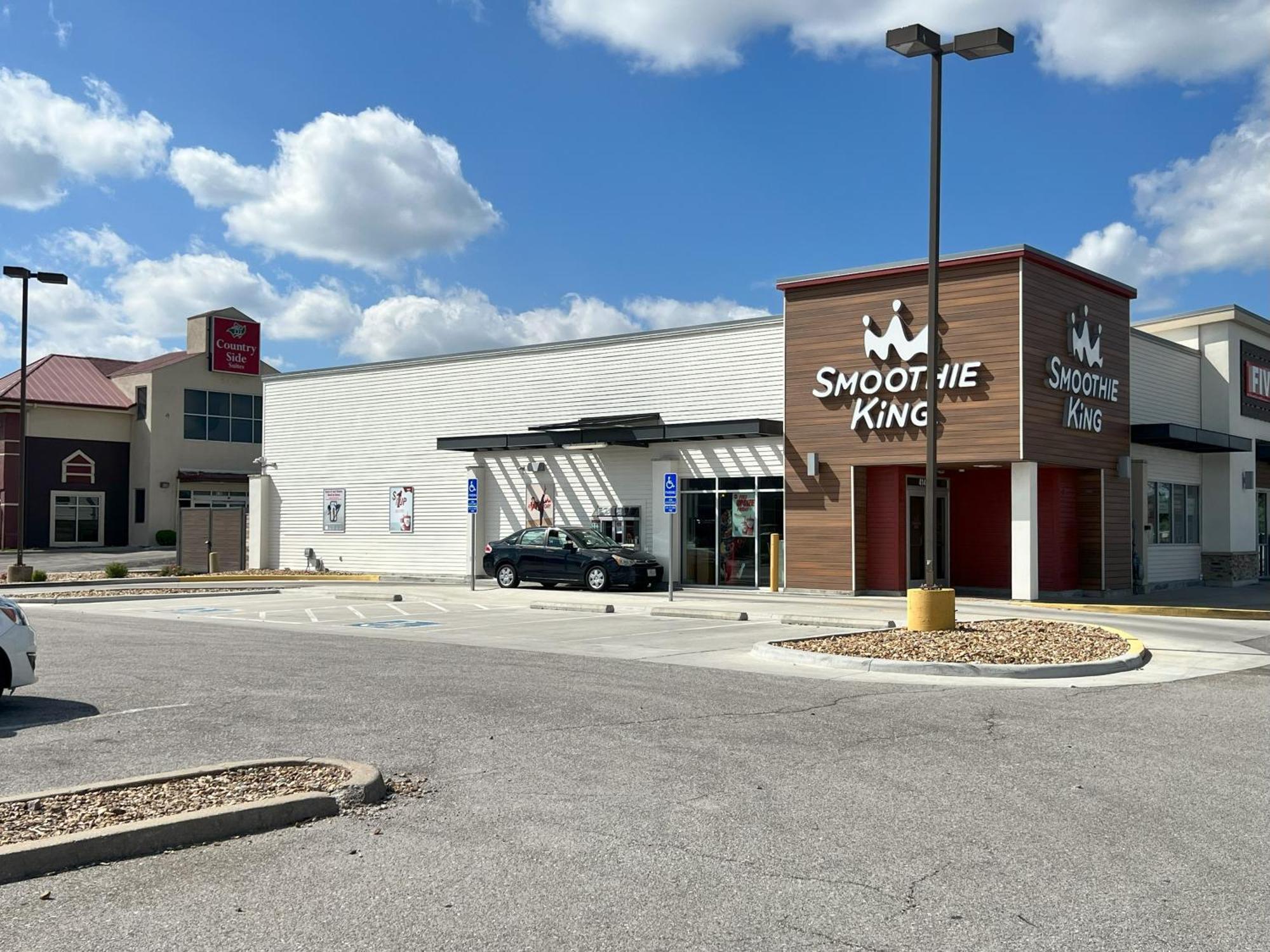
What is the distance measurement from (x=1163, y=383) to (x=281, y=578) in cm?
2441

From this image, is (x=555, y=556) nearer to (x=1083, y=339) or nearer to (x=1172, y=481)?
(x=1083, y=339)

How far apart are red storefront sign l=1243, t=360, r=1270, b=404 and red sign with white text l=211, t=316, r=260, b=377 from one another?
44.3 m

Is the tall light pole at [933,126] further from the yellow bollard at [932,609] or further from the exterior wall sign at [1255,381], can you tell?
the exterior wall sign at [1255,381]

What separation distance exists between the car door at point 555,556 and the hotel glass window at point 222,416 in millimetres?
31088

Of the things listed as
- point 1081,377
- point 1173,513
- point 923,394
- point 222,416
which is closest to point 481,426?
point 923,394

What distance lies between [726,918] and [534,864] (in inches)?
44.9

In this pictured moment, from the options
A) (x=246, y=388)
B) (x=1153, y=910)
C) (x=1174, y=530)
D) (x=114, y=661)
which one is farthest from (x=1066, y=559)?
(x=246, y=388)

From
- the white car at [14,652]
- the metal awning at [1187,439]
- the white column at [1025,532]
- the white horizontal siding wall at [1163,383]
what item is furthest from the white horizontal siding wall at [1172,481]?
the white car at [14,652]

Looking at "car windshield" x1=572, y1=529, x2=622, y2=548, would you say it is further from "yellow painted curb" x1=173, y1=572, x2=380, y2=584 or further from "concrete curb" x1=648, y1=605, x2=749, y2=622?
"yellow painted curb" x1=173, y1=572, x2=380, y2=584

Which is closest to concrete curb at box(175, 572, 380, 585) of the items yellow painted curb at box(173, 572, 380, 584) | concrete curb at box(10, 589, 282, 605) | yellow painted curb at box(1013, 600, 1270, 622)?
yellow painted curb at box(173, 572, 380, 584)

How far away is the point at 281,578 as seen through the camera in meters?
34.1

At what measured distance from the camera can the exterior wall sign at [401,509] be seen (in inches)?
1346

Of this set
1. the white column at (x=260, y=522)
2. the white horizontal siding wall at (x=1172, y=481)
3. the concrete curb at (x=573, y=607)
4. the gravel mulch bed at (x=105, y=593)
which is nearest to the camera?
the concrete curb at (x=573, y=607)

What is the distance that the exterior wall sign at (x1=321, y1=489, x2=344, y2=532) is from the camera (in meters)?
35.9
